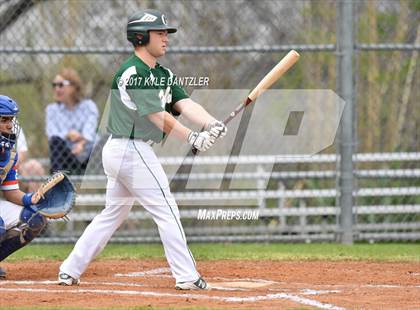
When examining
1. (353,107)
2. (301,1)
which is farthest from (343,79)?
(301,1)

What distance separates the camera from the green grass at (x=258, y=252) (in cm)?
829

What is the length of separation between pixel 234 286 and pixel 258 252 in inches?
85.9

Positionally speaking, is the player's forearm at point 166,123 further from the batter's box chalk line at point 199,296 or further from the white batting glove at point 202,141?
the batter's box chalk line at point 199,296

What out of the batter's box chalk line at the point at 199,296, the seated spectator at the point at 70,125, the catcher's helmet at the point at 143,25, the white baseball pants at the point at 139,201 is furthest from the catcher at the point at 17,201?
the seated spectator at the point at 70,125

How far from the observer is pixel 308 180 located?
34.3 feet

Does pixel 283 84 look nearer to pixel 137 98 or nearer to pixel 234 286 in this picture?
pixel 234 286

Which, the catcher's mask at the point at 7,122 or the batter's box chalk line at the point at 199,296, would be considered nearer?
the batter's box chalk line at the point at 199,296

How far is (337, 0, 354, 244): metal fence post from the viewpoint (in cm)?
936

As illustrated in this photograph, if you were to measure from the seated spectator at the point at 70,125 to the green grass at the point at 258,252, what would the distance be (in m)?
0.97

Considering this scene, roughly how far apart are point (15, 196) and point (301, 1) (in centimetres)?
425

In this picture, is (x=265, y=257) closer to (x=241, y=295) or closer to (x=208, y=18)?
(x=241, y=295)

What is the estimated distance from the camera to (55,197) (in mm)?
6996

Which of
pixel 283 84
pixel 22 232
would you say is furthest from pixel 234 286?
pixel 283 84

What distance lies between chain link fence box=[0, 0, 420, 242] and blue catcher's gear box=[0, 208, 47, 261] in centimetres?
247
